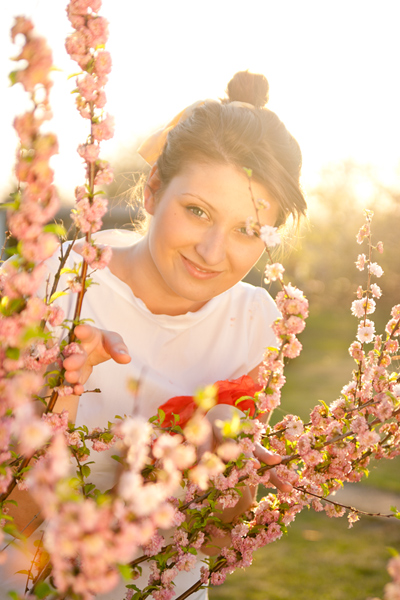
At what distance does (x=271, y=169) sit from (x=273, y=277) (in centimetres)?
91

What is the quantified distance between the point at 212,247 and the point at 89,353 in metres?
0.72

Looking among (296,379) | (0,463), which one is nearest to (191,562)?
(0,463)

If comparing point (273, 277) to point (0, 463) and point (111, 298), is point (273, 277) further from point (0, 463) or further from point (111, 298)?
point (111, 298)

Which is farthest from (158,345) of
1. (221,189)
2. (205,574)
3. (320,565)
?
(320,565)

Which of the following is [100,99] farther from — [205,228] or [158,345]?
[158,345]

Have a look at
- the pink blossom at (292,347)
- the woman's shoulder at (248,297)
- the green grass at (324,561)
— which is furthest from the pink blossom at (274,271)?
the green grass at (324,561)

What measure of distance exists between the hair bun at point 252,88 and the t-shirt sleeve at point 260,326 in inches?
34.3

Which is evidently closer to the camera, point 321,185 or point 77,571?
point 77,571

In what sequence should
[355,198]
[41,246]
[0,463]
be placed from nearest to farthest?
[41,246]
[0,463]
[355,198]

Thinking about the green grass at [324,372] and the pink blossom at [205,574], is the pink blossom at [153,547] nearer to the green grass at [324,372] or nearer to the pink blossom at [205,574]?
the pink blossom at [205,574]

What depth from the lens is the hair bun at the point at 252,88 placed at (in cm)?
207

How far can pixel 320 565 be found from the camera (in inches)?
154

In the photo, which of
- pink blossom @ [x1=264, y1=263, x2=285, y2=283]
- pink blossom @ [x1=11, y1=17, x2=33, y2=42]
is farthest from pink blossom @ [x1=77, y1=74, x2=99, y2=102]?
pink blossom @ [x1=264, y1=263, x2=285, y2=283]

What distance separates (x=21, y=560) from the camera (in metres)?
1.59
